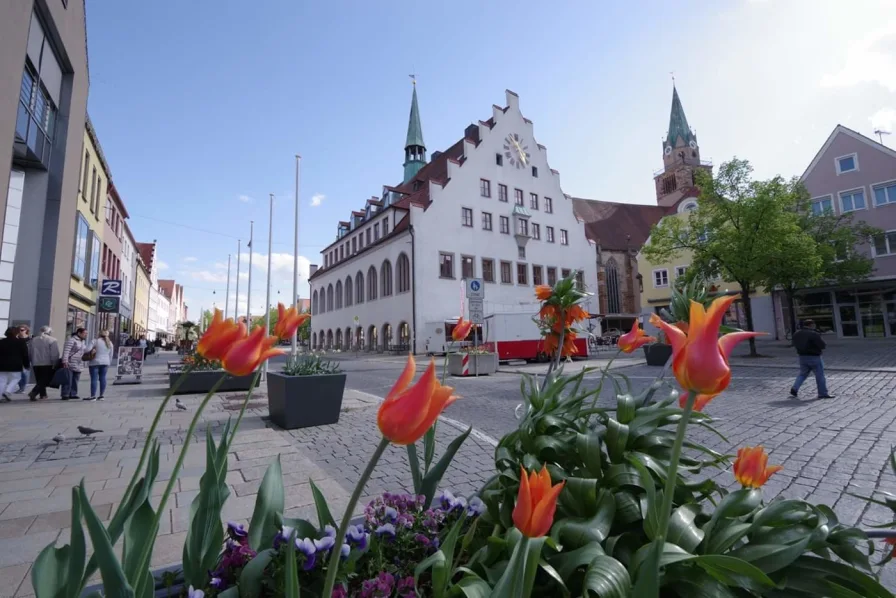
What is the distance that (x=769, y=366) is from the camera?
13930mm

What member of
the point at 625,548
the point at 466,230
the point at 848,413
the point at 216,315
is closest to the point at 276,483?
the point at 216,315

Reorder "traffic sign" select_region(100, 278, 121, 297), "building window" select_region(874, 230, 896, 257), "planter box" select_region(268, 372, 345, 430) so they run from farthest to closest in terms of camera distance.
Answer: "building window" select_region(874, 230, 896, 257) → "traffic sign" select_region(100, 278, 121, 297) → "planter box" select_region(268, 372, 345, 430)

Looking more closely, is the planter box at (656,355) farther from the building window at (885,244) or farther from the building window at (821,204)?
the building window at (885,244)

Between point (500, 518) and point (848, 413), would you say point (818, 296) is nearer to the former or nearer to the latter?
point (848, 413)

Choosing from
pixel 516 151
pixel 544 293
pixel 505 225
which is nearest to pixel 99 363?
pixel 544 293

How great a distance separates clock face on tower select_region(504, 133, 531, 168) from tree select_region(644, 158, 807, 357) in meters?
17.8

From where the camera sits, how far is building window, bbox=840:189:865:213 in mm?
26414

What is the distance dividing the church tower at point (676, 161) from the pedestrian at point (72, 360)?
62.2 m

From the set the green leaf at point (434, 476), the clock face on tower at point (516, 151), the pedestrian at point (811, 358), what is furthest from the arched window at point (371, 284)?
the green leaf at point (434, 476)

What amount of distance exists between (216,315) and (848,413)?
29.3ft

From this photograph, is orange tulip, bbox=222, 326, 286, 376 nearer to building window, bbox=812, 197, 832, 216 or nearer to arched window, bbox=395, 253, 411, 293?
arched window, bbox=395, 253, 411, 293

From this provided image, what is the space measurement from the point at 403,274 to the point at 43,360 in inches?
909

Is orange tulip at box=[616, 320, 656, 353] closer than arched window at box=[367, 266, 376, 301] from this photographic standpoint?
Yes

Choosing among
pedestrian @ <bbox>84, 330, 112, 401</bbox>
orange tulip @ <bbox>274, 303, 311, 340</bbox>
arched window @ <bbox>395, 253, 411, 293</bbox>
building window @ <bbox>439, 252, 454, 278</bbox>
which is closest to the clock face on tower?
building window @ <bbox>439, 252, 454, 278</bbox>
